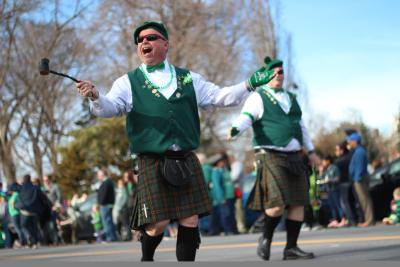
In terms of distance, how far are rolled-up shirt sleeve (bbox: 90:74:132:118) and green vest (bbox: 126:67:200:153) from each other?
0.14ft

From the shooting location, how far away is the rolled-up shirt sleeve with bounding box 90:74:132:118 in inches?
194

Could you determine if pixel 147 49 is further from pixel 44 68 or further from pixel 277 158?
pixel 277 158

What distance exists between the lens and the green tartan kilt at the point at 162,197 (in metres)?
5.02

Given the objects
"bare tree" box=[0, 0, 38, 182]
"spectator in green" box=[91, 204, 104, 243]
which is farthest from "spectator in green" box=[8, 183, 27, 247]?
"bare tree" box=[0, 0, 38, 182]

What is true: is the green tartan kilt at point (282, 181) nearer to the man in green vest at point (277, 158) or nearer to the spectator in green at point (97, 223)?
the man in green vest at point (277, 158)

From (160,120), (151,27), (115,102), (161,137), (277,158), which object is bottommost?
(277,158)

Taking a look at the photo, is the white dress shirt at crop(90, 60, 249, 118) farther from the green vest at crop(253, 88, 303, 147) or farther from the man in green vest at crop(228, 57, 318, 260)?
the green vest at crop(253, 88, 303, 147)

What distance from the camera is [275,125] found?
728 centimetres

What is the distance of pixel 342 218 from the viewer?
554 inches

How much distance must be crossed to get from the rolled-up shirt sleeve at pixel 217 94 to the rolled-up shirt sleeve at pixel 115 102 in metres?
0.48

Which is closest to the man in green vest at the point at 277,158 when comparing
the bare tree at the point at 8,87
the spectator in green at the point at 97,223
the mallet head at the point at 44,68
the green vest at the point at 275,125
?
the green vest at the point at 275,125

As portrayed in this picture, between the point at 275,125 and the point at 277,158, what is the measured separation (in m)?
0.32

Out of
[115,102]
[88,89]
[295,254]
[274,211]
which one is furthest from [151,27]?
[295,254]

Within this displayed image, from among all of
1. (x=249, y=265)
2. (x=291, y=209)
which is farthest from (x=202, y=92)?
(x=291, y=209)
